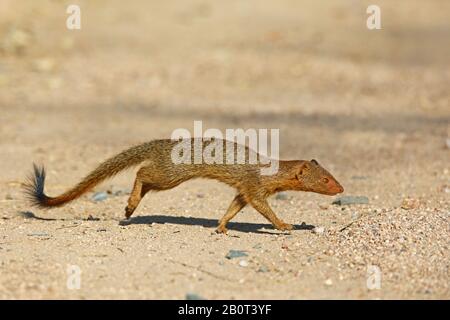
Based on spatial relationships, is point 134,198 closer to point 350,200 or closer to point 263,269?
point 263,269

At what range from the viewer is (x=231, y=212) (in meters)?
5.55

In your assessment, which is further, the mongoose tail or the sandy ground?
the mongoose tail

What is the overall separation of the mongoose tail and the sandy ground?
14 cm

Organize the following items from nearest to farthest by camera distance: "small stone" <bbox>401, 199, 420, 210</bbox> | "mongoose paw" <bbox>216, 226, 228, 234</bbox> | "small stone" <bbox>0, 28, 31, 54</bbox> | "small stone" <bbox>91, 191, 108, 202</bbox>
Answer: "mongoose paw" <bbox>216, 226, 228, 234</bbox>, "small stone" <bbox>401, 199, 420, 210</bbox>, "small stone" <bbox>91, 191, 108, 202</bbox>, "small stone" <bbox>0, 28, 31, 54</bbox>

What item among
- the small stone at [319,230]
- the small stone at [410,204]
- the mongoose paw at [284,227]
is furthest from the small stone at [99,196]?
the small stone at [410,204]

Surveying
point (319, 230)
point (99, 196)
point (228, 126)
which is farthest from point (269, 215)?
point (228, 126)

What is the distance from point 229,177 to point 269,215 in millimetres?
354

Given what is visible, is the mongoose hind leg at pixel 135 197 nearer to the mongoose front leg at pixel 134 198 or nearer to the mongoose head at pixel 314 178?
the mongoose front leg at pixel 134 198

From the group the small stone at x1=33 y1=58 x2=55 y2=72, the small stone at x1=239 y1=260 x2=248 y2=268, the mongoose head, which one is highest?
the small stone at x1=33 y1=58 x2=55 y2=72

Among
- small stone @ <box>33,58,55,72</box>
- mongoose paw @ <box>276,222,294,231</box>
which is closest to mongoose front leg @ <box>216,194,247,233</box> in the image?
mongoose paw @ <box>276,222,294,231</box>

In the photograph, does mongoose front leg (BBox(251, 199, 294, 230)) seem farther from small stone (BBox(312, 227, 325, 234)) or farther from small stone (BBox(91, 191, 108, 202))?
small stone (BBox(91, 191, 108, 202))

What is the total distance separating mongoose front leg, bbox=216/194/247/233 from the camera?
18.0ft

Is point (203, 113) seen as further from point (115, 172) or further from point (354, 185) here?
point (115, 172)

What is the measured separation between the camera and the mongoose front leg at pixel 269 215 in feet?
18.0
